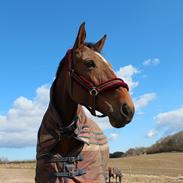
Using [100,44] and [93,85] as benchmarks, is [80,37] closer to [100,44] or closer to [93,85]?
[100,44]

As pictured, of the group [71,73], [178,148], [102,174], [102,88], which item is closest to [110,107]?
[102,88]

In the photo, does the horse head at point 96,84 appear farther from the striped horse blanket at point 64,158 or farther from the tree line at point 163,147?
the tree line at point 163,147

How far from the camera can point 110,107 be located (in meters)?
3.59

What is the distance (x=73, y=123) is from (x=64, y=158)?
383mm

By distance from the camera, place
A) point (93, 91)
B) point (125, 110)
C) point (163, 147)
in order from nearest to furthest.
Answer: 1. point (125, 110)
2. point (93, 91)
3. point (163, 147)

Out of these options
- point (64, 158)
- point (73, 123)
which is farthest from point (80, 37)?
point (64, 158)

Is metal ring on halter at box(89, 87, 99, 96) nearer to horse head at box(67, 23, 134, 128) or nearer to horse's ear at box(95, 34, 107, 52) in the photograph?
horse head at box(67, 23, 134, 128)

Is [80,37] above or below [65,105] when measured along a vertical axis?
above

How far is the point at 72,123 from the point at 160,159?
158 ft

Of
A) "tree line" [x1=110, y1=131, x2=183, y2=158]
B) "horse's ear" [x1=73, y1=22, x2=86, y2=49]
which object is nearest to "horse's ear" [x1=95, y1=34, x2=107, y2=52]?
"horse's ear" [x1=73, y1=22, x2=86, y2=49]

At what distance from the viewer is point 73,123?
432 cm

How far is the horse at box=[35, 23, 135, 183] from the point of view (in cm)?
396

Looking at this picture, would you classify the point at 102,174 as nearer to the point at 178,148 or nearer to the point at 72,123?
the point at 72,123

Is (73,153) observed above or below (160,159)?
below
